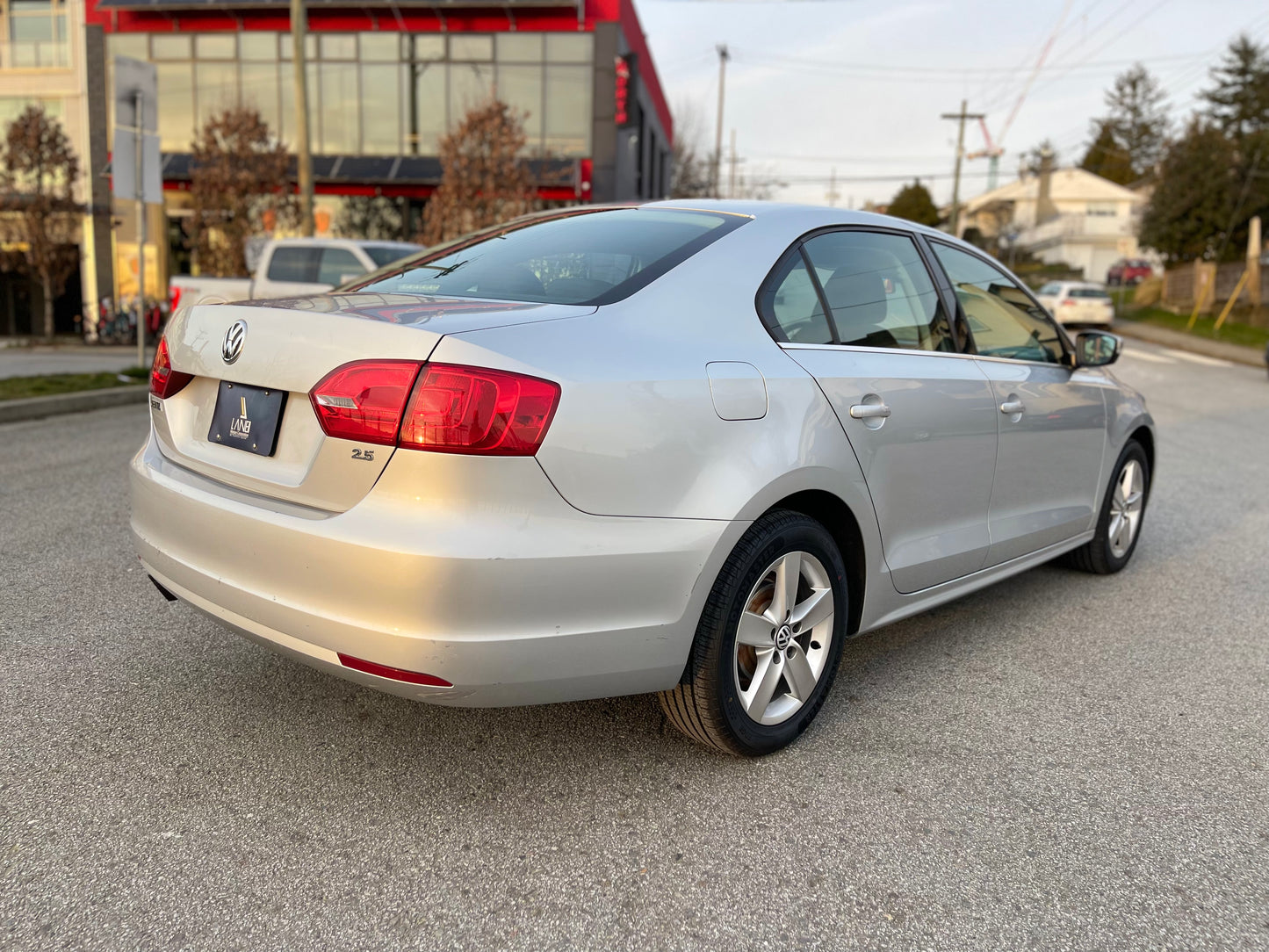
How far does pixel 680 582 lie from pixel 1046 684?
6.00 feet

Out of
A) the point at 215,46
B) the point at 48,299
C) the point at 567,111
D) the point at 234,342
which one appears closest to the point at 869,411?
the point at 234,342

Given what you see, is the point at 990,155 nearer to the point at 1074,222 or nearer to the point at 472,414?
the point at 1074,222

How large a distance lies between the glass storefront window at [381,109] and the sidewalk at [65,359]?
29.1 ft

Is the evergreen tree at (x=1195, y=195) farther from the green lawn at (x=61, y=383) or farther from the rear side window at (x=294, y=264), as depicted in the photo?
the green lawn at (x=61, y=383)

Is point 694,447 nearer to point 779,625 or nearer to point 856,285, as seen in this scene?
point 779,625

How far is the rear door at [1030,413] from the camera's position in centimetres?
385

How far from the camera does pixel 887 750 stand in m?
3.04

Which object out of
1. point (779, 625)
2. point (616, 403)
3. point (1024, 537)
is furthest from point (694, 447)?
point (1024, 537)

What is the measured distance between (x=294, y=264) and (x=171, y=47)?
1873cm

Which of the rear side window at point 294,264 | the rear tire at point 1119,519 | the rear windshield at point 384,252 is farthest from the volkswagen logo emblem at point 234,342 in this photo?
the rear side window at point 294,264

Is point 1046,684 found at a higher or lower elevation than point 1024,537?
lower

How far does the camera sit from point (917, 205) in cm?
7969

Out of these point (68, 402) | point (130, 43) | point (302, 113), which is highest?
point (130, 43)

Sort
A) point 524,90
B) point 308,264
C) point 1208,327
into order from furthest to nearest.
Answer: point 1208,327 < point 524,90 < point 308,264
